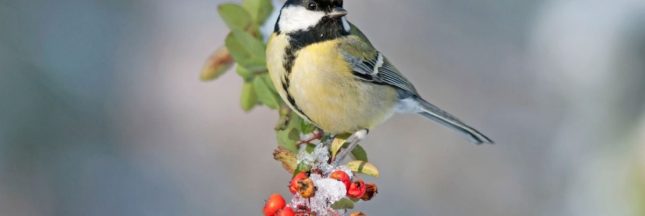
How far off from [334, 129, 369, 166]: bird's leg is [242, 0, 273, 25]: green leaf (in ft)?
1.52

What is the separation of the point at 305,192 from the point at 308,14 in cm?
78

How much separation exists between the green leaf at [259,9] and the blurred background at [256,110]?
226cm

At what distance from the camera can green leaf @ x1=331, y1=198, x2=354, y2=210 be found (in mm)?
1791

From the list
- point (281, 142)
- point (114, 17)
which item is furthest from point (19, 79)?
point (281, 142)

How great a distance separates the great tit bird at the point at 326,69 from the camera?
7.76 feet

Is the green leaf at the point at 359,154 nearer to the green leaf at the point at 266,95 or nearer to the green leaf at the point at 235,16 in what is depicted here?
the green leaf at the point at 266,95

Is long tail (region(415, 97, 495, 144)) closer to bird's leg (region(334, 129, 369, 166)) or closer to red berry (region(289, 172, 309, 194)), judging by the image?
bird's leg (region(334, 129, 369, 166))

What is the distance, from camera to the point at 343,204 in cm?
180

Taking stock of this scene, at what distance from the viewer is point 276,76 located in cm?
237

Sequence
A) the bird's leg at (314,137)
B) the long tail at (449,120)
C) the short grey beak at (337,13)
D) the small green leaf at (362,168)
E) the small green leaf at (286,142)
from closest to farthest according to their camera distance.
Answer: the small green leaf at (362,168)
the small green leaf at (286,142)
the bird's leg at (314,137)
the short grey beak at (337,13)
the long tail at (449,120)

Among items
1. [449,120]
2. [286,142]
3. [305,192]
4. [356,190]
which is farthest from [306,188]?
[449,120]

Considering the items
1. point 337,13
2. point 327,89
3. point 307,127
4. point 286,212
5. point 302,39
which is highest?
point 337,13

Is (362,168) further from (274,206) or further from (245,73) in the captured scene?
(245,73)

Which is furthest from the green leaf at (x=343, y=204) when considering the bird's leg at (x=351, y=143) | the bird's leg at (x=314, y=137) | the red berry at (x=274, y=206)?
the bird's leg at (x=314, y=137)
